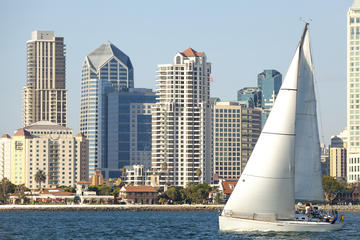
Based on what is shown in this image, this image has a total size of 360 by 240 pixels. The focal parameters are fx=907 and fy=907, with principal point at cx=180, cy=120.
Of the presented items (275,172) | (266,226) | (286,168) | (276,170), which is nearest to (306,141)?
(286,168)

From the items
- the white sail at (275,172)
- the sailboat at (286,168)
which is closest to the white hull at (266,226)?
the sailboat at (286,168)

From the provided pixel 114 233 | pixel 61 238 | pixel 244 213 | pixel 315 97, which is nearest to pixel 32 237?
pixel 61 238

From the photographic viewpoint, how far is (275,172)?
279 ft

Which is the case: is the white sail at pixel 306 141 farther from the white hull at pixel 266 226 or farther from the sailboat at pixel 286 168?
the white hull at pixel 266 226

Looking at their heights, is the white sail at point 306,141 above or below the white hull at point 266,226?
above

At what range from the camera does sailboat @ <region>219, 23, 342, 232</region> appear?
279 feet

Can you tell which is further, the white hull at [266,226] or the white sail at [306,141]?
the white sail at [306,141]

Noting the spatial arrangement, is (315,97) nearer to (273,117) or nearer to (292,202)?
(273,117)

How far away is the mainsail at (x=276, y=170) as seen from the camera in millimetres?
85062

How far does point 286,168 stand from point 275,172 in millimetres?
1149

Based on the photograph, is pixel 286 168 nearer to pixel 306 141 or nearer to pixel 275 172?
pixel 275 172

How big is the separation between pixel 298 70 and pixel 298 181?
1054 cm

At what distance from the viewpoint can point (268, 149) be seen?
85938 millimetres

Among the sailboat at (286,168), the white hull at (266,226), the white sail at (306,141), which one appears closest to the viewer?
the white hull at (266,226)
